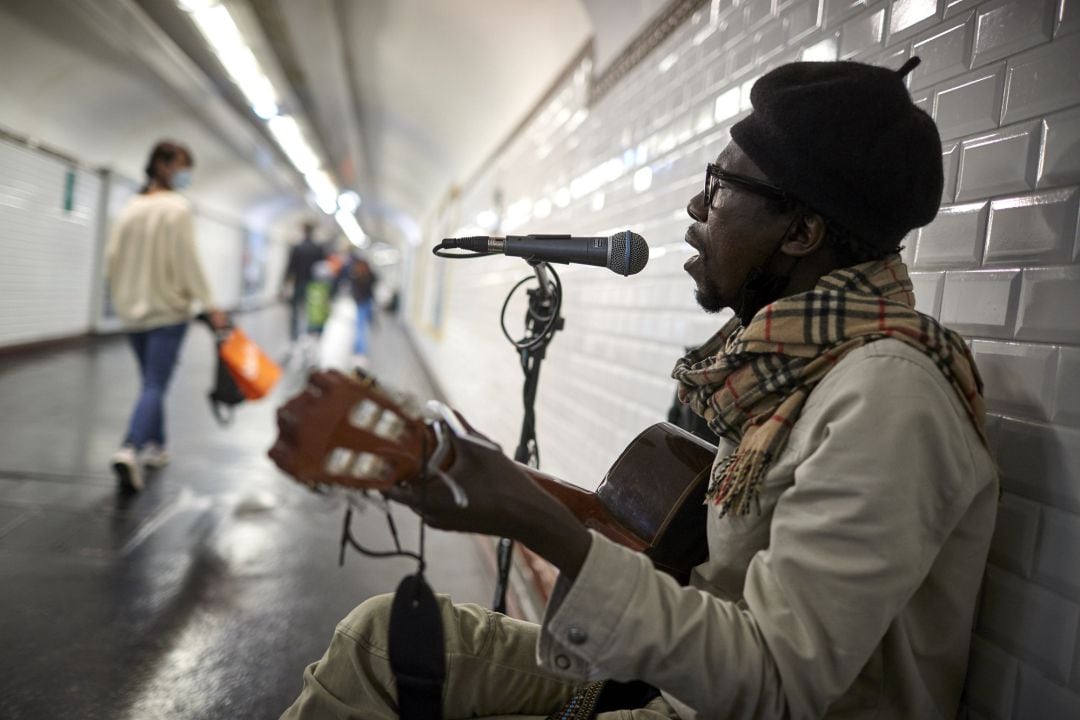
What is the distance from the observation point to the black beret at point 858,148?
3.68ft

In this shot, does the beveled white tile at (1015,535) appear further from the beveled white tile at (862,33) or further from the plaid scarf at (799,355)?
the beveled white tile at (862,33)

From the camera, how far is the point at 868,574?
92cm

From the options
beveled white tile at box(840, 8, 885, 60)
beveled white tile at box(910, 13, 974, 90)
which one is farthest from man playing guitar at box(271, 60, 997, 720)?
beveled white tile at box(840, 8, 885, 60)

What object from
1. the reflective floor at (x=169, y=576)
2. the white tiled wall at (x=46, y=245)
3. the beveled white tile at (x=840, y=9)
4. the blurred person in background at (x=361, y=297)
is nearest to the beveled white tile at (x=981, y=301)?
the beveled white tile at (x=840, y=9)

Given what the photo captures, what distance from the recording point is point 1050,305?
1.20m

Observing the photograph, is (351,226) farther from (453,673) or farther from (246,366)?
(453,673)

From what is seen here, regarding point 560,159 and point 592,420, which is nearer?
point 592,420

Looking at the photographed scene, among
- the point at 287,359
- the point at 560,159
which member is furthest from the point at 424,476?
the point at 287,359

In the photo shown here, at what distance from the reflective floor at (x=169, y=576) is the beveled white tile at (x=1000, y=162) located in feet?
4.15

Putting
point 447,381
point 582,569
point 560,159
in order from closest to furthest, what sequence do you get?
point 582,569 < point 560,159 < point 447,381

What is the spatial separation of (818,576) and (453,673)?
0.69 m

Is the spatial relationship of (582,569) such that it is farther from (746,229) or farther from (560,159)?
(560,159)

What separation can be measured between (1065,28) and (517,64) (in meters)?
4.84

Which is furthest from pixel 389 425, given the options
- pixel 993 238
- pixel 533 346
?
pixel 993 238
